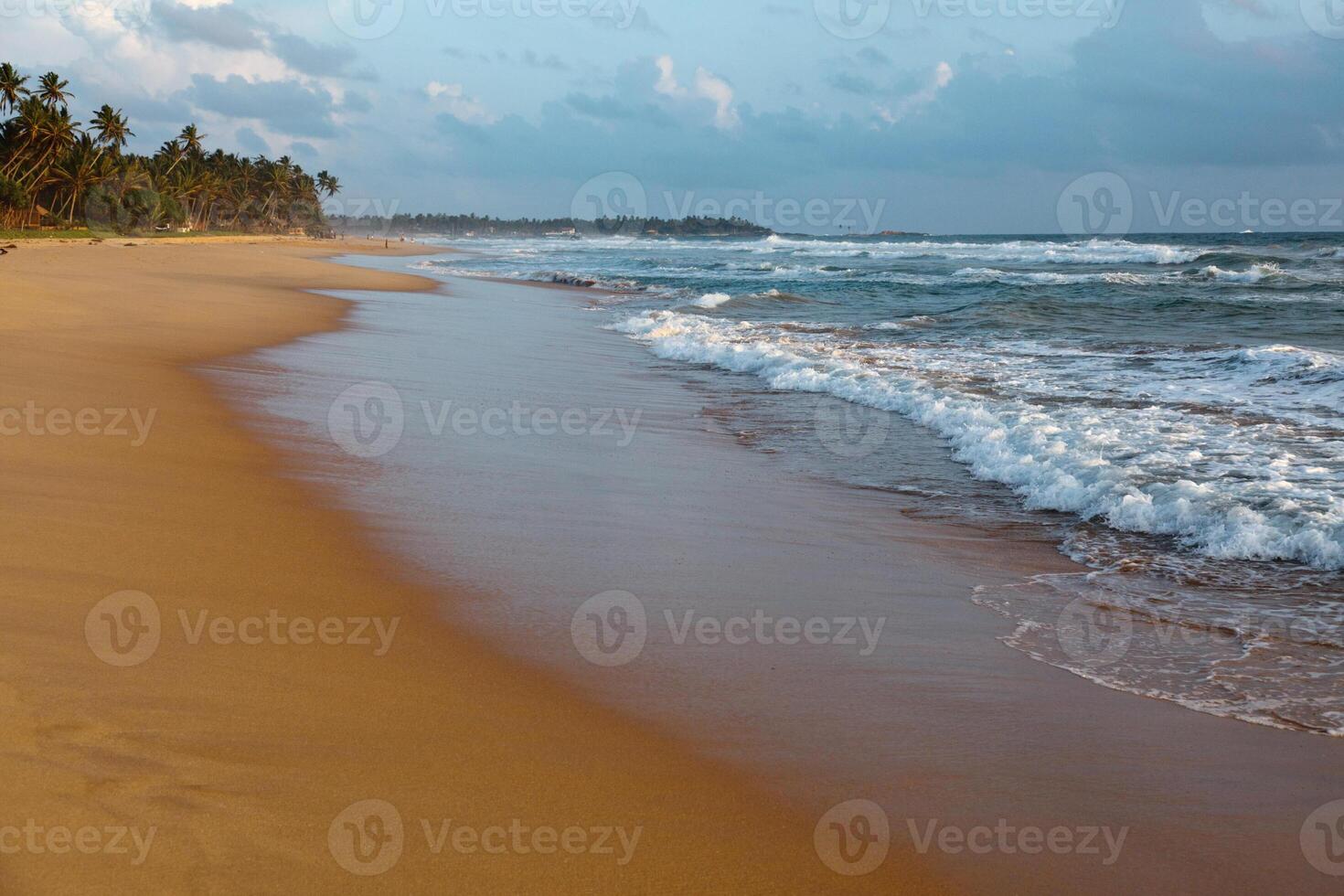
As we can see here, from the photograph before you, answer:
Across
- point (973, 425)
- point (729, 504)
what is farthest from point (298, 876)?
point (973, 425)

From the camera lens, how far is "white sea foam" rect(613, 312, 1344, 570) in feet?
20.2
